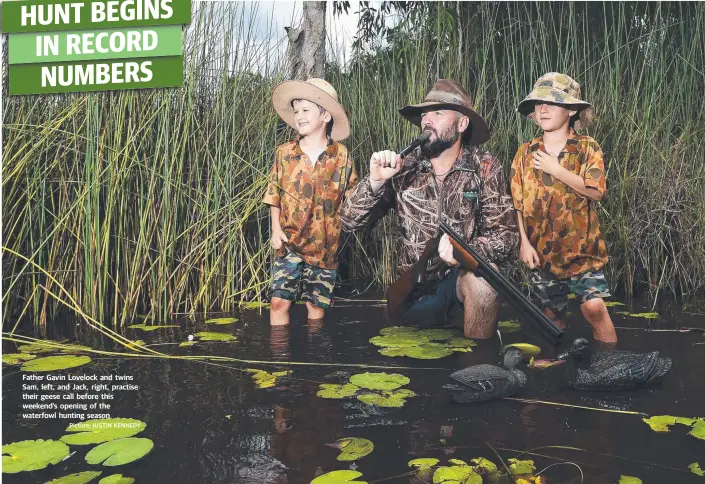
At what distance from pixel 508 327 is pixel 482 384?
4.43 feet

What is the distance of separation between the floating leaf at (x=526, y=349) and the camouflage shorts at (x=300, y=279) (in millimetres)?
1223

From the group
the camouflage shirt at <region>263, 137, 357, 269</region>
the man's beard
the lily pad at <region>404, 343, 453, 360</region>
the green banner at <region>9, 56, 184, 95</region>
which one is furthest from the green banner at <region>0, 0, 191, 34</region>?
the lily pad at <region>404, 343, 453, 360</region>

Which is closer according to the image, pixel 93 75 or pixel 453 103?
pixel 93 75

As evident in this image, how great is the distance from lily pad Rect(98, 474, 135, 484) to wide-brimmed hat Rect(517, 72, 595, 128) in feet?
8.36

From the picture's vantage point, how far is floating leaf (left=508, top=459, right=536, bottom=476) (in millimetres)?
2285

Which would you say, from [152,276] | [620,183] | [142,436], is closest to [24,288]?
[152,276]

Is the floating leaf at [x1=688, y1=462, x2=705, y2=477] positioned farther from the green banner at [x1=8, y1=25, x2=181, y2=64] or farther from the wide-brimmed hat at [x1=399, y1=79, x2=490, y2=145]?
the green banner at [x1=8, y1=25, x2=181, y2=64]

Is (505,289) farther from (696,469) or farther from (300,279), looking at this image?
(300,279)

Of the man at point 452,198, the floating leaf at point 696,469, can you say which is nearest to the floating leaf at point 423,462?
the floating leaf at point 696,469

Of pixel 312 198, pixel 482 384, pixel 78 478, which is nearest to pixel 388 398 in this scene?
pixel 482 384

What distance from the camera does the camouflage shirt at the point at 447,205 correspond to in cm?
383

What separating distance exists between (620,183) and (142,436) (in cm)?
372

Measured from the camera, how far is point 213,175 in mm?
4609

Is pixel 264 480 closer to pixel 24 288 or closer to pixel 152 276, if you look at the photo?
pixel 152 276
